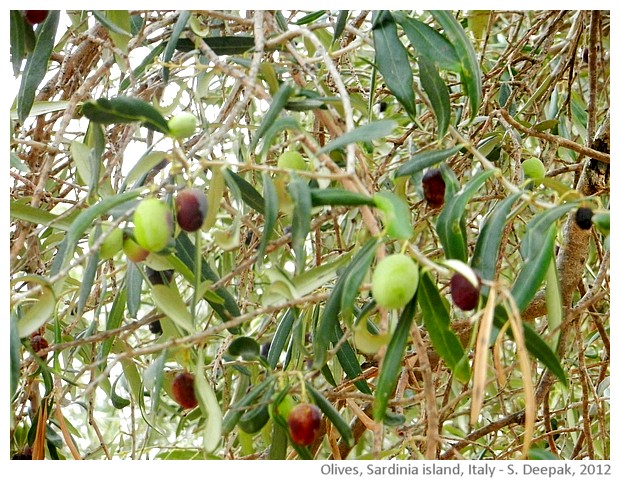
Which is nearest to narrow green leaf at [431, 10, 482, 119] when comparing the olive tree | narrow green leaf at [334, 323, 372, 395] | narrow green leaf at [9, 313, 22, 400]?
the olive tree

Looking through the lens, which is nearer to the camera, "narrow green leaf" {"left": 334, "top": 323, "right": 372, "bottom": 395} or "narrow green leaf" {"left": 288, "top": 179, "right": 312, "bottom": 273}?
"narrow green leaf" {"left": 288, "top": 179, "right": 312, "bottom": 273}

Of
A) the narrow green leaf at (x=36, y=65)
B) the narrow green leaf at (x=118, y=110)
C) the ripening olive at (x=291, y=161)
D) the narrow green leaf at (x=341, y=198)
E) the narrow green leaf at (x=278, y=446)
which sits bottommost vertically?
the narrow green leaf at (x=278, y=446)

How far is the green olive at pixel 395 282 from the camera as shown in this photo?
0.71 meters

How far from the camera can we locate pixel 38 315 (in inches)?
34.9

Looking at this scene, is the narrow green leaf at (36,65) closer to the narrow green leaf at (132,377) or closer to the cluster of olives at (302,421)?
the narrow green leaf at (132,377)

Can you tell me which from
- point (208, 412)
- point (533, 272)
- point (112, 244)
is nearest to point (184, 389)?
point (208, 412)

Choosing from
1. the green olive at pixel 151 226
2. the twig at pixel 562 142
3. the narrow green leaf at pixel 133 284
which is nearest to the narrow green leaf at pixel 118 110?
the green olive at pixel 151 226

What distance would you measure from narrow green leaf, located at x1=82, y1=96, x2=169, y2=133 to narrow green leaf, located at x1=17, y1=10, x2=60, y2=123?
0.28 meters

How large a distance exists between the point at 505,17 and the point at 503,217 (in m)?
1.39

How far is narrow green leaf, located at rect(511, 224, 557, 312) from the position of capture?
80 centimetres

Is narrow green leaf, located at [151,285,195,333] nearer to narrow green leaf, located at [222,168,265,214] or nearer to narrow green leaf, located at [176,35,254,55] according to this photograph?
narrow green leaf, located at [222,168,265,214]

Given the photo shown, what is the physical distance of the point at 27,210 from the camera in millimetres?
980

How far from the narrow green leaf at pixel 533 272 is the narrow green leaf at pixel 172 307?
36cm

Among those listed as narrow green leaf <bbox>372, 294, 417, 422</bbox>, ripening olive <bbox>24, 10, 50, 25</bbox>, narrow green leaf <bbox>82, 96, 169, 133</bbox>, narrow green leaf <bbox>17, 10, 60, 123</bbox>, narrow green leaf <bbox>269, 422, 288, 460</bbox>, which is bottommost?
narrow green leaf <bbox>269, 422, 288, 460</bbox>
